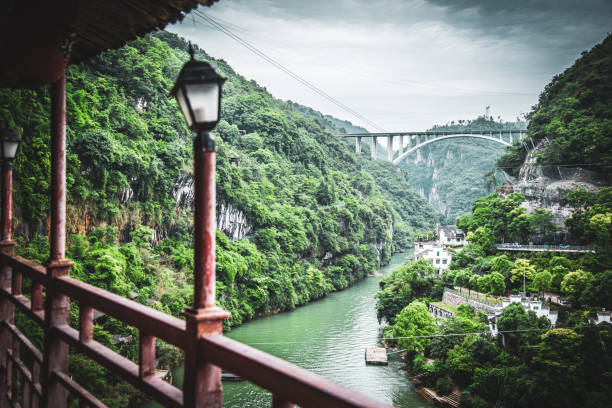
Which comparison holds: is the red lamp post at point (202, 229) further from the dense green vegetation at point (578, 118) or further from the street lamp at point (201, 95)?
the dense green vegetation at point (578, 118)

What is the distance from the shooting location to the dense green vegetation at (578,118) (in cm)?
2086

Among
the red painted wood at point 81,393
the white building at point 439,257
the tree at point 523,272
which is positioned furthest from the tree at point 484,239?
the red painted wood at point 81,393

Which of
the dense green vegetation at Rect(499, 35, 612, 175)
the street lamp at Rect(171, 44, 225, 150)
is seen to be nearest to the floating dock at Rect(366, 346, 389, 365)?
the street lamp at Rect(171, 44, 225, 150)

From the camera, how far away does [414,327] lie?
1402 cm

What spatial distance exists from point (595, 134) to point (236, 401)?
21372mm

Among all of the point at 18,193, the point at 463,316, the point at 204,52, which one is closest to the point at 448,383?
the point at 463,316

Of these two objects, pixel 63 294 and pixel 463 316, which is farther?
pixel 463 316

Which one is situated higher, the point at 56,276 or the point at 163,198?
the point at 163,198

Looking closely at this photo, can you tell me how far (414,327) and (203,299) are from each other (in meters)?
14.1

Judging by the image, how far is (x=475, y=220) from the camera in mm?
24984

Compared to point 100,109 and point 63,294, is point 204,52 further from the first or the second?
point 63,294

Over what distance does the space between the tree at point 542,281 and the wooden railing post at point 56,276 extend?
1709 centimetres

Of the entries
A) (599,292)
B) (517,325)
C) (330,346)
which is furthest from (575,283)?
(330,346)

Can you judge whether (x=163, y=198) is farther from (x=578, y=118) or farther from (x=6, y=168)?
(x=578, y=118)
